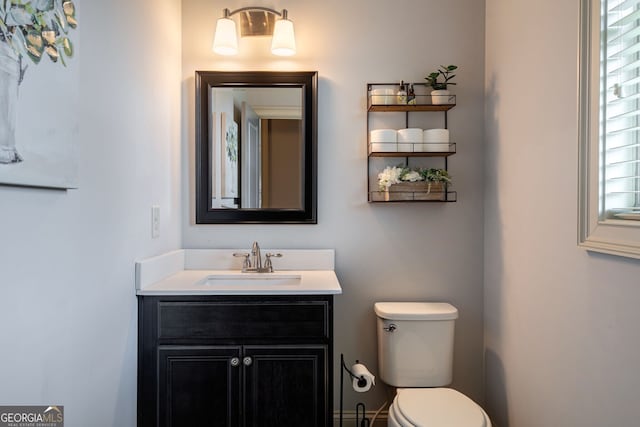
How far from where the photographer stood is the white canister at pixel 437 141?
2012mm

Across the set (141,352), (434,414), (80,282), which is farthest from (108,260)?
(434,414)

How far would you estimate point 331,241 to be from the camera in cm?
215

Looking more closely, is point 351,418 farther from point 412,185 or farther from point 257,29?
point 257,29

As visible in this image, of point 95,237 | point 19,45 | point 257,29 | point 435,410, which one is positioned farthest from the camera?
point 257,29

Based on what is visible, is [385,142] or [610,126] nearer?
[610,126]

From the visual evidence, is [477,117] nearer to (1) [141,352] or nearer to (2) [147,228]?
(2) [147,228]

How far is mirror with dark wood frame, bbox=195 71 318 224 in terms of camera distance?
2123mm

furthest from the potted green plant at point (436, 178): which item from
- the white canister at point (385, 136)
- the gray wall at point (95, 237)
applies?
the gray wall at point (95, 237)

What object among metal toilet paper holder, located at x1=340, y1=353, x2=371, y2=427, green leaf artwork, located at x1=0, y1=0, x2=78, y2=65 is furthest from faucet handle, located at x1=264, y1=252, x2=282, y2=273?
green leaf artwork, located at x1=0, y1=0, x2=78, y2=65

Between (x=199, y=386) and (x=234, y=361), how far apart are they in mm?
173

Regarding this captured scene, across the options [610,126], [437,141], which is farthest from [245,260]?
[610,126]

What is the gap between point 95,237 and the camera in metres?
1.30

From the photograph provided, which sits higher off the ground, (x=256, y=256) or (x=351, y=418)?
(x=256, y=256)

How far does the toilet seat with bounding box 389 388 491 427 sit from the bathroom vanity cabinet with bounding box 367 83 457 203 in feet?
2.92
